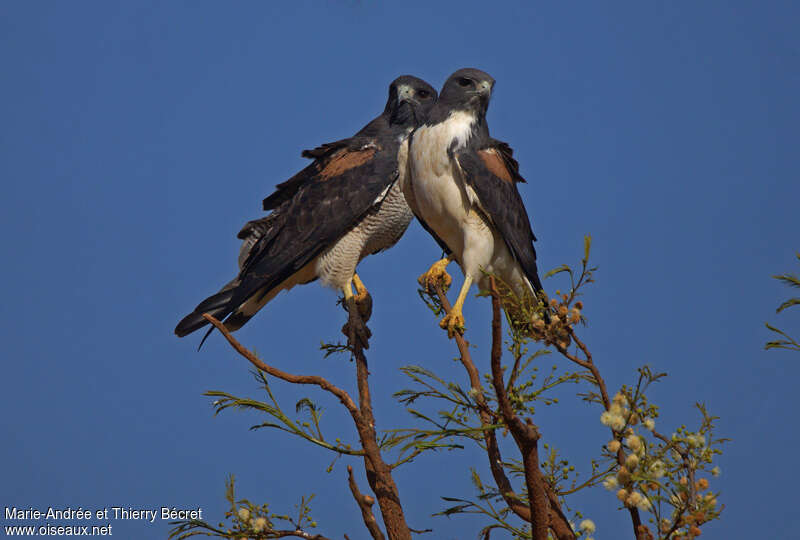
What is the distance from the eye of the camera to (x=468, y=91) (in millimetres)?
5133

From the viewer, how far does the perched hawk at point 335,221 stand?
6.11 m

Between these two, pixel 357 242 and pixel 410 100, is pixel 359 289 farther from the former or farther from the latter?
pixel 410 100

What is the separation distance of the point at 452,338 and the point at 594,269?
1512mm

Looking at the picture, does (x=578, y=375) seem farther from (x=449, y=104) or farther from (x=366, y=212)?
(x=366, y=212)

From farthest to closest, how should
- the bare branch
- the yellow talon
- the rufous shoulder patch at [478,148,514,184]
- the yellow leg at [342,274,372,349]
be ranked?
the yellow leg at [342,274,372,349], the rufous shoulder patch at [478,148,514,184], the yellow talon, the bare branch

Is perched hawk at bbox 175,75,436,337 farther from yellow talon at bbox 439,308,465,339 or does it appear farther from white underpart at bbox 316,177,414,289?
yellow talon at bbox 439,308,465,339

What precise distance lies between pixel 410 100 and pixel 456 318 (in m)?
2.62

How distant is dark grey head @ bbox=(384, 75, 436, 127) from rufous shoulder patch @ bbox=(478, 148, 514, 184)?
1451mm

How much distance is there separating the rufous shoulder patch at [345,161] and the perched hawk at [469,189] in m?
1.10

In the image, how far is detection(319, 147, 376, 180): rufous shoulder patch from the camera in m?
6.27

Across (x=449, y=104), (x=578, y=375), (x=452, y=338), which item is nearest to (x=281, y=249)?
(x=449, y=104)

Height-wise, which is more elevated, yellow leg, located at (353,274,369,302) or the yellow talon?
yellow leg, located at (353,274,369,302)

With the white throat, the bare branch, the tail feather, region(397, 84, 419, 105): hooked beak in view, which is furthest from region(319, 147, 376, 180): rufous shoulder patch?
the bare branch

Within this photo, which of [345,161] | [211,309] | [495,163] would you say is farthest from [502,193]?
[211,309]
